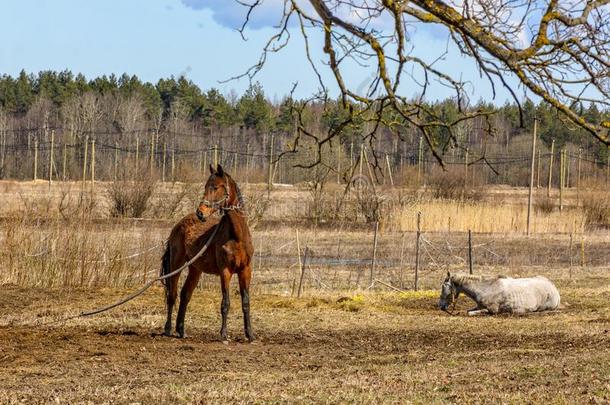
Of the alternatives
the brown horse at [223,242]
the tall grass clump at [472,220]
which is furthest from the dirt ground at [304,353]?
the tall grass clump at [472,220]

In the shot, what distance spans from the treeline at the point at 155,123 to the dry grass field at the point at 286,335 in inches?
2324

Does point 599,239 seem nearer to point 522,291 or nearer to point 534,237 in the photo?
point 534,237

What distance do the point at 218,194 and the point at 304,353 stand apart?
2.44 m

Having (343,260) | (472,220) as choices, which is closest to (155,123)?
(472,220)

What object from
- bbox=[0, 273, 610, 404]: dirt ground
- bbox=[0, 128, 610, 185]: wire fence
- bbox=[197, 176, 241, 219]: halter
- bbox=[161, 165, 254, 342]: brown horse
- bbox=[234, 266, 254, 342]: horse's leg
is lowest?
bbox=[0, 273, 610, 404]: dirt ground

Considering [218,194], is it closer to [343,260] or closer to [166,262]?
[166,262]

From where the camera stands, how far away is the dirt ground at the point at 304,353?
943 cm

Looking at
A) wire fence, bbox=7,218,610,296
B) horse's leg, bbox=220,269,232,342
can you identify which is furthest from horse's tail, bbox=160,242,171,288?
wire fence, bbox=7,218,610,296

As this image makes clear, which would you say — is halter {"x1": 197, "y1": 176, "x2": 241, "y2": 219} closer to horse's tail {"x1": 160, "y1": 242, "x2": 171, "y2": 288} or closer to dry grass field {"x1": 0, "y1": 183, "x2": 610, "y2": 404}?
horse's tail {"x1": 160, "y1": 242, "x2": 171, "y2": 288}

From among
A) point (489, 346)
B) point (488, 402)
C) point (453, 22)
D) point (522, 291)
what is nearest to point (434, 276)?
point (522, 291)

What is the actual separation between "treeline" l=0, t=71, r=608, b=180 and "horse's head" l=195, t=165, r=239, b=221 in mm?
67038

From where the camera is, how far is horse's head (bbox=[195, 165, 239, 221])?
1353 centimetres

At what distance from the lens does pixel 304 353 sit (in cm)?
1316

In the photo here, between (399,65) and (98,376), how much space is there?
526 centimetres
